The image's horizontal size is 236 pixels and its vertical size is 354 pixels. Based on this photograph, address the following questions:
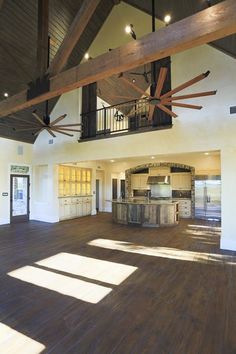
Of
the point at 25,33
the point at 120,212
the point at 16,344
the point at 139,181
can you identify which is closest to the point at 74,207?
the point at 120,212

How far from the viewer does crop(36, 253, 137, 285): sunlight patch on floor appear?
3604 mm

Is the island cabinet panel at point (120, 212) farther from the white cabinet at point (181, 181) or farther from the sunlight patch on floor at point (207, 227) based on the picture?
the white cabinet at point (181, 181)

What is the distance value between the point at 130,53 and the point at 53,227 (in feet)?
21.5

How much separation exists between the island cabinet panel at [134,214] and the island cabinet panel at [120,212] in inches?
7.5

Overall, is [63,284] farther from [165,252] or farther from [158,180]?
[158,180]

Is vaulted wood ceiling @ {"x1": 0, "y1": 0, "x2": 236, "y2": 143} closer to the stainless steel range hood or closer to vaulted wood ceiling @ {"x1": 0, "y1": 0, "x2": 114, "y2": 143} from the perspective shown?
vaulted wood ceiling @ {"x1": 0, "y1": 0, "x2": 114, "y2": 143}

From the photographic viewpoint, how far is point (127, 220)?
813 centimetres

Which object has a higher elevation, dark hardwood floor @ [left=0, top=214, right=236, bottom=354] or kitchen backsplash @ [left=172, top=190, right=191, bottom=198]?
kitchen backsplash @ [left=172, top=190, right=191, bottom=198]

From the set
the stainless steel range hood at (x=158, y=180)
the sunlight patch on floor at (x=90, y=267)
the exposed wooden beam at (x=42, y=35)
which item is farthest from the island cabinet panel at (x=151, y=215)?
the exposed wooden beam at (x=42, y=35)

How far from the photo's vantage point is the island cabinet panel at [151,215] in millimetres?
7770

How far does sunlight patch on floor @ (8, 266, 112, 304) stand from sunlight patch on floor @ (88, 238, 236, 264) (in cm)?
182

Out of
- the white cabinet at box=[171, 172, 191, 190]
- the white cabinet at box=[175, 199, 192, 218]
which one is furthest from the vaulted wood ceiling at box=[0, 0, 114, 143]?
the white cabinet at box=[175, 199, 192, 218]

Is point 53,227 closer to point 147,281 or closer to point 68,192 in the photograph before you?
point 68,192

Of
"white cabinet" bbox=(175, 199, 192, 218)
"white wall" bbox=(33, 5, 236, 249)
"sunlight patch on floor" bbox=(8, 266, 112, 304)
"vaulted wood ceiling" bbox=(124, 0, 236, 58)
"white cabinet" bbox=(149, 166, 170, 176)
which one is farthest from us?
"white cabinet" bbox=(149, 166, 170, 176)
